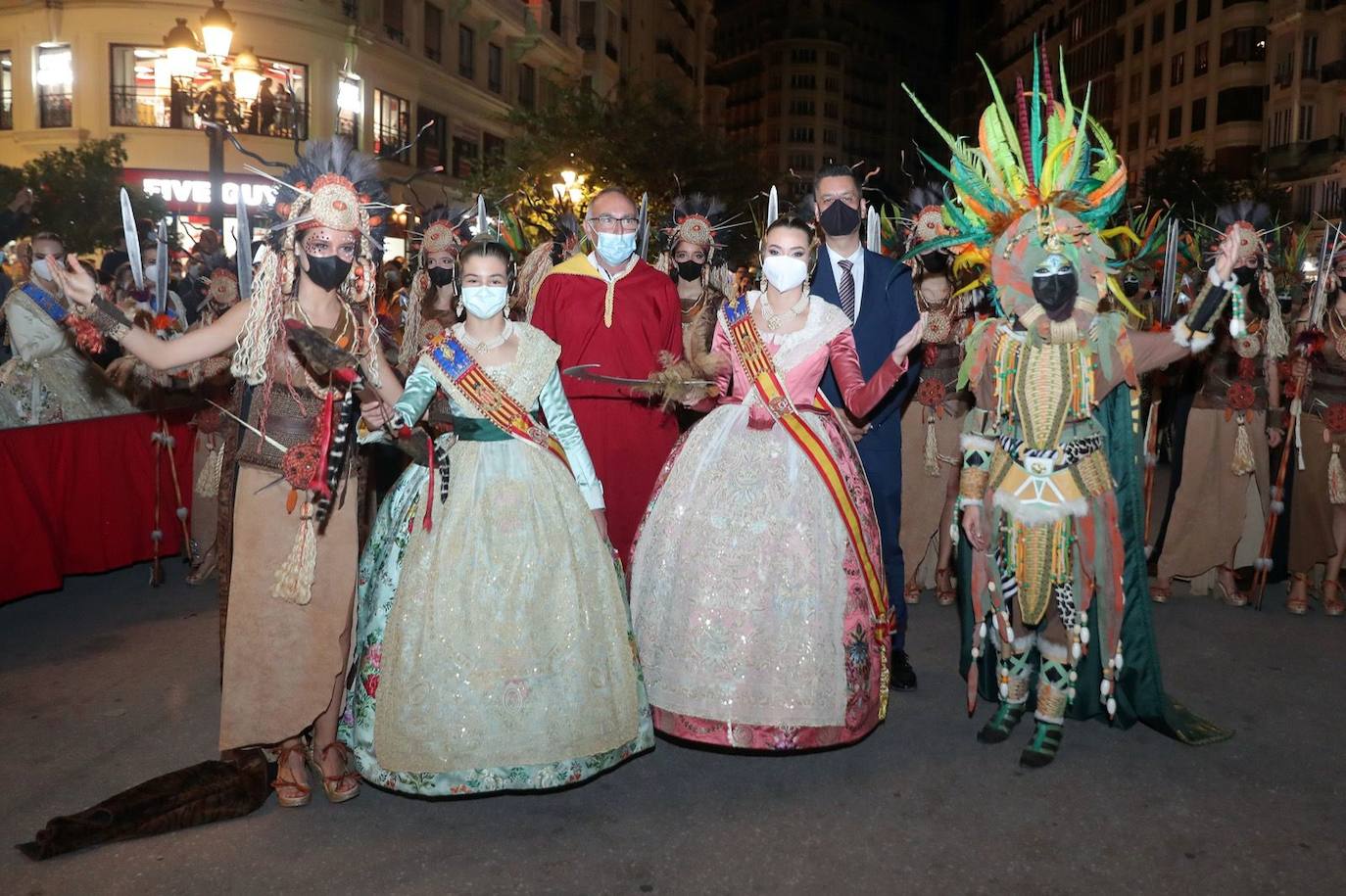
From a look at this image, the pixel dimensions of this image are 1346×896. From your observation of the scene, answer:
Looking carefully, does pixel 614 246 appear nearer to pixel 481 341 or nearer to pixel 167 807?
pixel 481 341

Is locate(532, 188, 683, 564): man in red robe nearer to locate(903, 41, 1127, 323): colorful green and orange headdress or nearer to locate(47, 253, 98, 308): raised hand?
locate(903, 41, 1127, 323): colorful green and orange headdress

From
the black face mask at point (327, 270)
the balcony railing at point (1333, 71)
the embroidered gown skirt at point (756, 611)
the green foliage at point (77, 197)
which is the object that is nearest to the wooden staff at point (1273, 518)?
the embroidered gown skirt at point (756, 611)

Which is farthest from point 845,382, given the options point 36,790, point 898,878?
point 36,790

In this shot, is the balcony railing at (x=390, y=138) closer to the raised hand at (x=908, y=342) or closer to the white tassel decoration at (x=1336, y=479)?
the white tassel decoration at (x=1336, y=479)

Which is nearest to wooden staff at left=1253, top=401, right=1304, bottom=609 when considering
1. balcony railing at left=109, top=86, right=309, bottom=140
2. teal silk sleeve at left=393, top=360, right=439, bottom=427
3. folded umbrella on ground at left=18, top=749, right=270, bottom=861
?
teal silk sleeve at left=393, top=360, right=439, bottom=427

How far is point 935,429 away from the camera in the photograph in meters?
7.93

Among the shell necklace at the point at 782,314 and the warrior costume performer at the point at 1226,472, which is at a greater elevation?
the shell necklace at the point at 782,314

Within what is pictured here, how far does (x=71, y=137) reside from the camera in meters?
23.9

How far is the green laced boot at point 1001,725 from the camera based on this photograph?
523 cm

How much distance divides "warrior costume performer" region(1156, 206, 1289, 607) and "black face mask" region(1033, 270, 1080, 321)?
3461mm

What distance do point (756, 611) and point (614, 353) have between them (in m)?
2.17

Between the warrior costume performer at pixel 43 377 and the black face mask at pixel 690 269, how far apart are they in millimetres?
4396

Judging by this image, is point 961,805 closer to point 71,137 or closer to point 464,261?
point 464,261

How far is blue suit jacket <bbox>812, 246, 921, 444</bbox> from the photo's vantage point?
5.79 m
